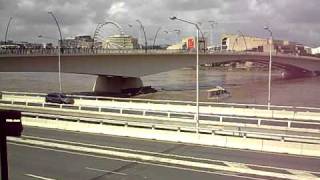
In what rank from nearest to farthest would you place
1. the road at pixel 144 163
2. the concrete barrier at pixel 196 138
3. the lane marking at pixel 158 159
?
the road at pixel 144 163 → the lane marking at pixel 158 159 → the concrete barrier at pixel 196 138

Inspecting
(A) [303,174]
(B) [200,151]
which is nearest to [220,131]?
(B) [200,151]

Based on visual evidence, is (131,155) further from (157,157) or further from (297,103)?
(297,103)

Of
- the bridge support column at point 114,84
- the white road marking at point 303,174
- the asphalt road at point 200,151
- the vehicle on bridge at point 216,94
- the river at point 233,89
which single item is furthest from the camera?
the bridge support column at point 114,84

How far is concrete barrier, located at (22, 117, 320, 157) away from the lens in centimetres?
2617

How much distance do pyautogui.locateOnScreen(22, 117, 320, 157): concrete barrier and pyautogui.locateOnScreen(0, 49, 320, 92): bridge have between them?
3834 centimetres

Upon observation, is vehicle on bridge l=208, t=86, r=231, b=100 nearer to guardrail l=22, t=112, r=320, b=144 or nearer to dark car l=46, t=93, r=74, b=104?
dark car l=46, t=93, r=74, b=104

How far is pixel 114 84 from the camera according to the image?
9506 cm

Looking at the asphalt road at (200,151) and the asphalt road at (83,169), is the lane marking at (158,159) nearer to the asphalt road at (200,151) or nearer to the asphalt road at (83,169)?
the asphalt road at (83,169)

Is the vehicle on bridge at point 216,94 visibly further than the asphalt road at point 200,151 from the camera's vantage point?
Yes

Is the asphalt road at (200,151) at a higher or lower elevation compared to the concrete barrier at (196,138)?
lower

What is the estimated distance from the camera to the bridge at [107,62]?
7606 centimetres

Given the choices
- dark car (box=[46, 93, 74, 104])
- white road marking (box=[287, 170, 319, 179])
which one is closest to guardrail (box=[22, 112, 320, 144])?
white road marking (box=[287, 170, 319, 179])

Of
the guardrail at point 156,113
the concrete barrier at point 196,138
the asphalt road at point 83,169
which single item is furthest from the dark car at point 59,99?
the asphalt road at point 83,169

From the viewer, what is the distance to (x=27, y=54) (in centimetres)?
Answer: 7538
